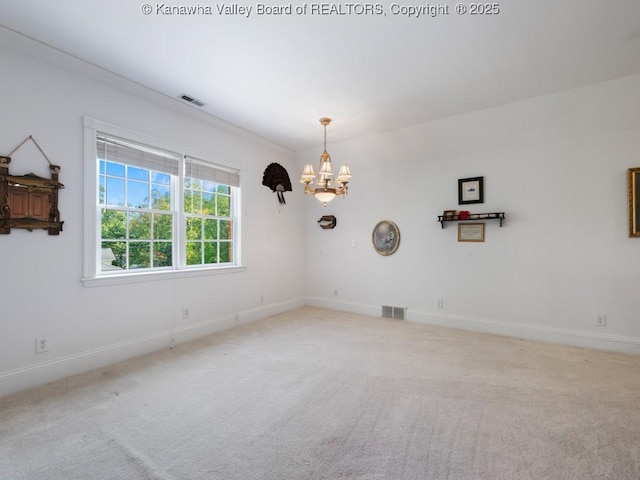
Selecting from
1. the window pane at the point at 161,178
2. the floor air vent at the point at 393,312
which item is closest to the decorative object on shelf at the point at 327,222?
the floor air vent at the point at 393,312

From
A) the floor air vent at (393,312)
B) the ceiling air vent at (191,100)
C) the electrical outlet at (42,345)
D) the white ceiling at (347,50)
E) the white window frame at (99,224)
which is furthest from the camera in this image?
the floor air vent at (393,312)

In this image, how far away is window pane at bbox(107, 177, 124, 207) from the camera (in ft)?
10.7

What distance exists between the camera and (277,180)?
17.3 ft

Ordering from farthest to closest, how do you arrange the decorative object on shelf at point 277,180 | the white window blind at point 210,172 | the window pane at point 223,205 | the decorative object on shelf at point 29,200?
the decorative object on shelf at point 277,180 < the window pane at point 223,205 < the white window blind at point 210,172 < the decorative object on shelf at point 29,200

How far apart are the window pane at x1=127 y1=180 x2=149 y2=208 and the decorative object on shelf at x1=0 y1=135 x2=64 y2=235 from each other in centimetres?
68

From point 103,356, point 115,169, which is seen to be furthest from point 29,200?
point 103,356

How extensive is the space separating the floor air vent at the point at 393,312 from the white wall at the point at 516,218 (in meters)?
0.08

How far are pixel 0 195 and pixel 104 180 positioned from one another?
0.84 meters

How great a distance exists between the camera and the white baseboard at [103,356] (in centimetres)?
257

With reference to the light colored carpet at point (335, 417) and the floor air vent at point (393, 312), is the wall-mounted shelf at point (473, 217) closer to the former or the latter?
the floor air vent at point (393, 312)

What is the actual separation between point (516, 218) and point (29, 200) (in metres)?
5.21

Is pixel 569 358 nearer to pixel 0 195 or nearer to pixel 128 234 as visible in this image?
pixel 128 234

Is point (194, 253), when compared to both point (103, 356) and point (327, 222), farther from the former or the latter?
point (327, 222)

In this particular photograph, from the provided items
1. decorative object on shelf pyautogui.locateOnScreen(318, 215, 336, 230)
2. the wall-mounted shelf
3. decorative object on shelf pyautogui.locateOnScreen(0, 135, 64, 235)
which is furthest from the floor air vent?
decorative object on shelf pyautogui.locateOnScreen(0, 135, 64, 235)
